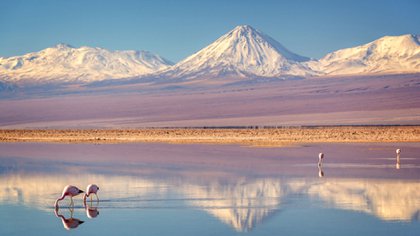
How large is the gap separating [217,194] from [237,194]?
46 centimetres

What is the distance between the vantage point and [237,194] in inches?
685

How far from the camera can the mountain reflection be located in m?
14.8

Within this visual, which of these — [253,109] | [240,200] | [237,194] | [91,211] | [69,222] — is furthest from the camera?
[253,109]

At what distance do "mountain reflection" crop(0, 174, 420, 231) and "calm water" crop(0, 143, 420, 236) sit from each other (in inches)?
0.9

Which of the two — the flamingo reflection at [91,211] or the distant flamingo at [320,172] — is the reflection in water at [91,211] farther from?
the distant flamingo at [320,172]

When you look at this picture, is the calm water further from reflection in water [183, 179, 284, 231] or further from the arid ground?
the arid ground

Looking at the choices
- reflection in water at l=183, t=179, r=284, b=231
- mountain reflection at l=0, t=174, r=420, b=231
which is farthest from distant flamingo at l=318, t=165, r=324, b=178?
reflection in water at l=183, t=179, r=284, b=231

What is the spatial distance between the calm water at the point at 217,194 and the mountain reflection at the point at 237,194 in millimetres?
22

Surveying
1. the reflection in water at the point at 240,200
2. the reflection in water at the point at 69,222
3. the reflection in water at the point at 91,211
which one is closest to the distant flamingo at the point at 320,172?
the reflection in water at the point at 240,200

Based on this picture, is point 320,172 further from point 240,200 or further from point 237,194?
point 240,200

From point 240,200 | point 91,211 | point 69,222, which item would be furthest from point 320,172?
point 69,222

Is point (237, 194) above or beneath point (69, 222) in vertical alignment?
above

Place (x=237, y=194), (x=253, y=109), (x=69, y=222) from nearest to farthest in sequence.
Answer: (x=69, y=222) → (x=237, y=194) → (x=253, y=109)

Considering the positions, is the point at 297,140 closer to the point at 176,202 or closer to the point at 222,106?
the point at 176,202
